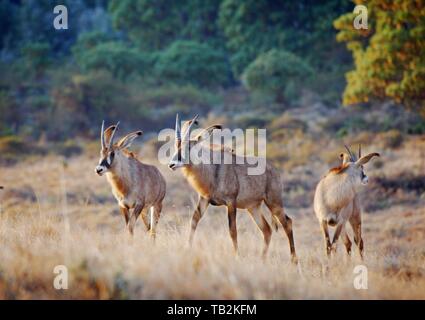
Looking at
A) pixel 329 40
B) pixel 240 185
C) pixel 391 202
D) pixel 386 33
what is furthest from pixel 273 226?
pixel 329 40

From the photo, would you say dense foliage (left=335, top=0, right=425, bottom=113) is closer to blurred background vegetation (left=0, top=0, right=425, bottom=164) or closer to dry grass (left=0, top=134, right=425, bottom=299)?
blurred background vegetation (left=0, top=0, right=425, bottom=164)

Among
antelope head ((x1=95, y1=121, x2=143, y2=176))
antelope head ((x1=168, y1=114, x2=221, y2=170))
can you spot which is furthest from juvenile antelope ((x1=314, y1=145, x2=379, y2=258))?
antelope head ((x1=95, y1=121, x2=143, y2=176))

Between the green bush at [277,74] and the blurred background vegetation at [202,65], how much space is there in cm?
6

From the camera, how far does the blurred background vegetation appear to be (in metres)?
28.5

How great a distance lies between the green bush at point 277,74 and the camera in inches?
1580

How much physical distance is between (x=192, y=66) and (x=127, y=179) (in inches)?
1355

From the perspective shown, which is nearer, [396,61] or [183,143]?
[183,143]

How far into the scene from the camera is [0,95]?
40.6 metres

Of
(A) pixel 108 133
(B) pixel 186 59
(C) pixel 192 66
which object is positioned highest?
(B) pixel 186 59

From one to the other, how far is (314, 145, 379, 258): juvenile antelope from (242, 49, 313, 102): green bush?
2623 centimetres

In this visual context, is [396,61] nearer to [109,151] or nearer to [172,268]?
[109,151]

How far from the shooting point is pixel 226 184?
40.9 ft

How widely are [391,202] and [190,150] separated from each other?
456 inches

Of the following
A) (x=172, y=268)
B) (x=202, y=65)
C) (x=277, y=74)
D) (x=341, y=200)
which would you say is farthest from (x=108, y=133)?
(x=202, y=65)
